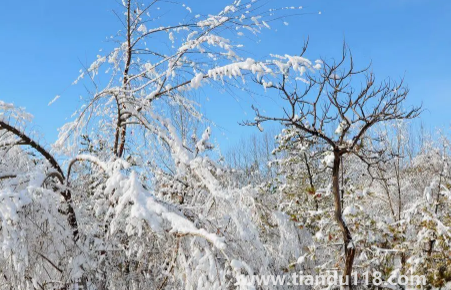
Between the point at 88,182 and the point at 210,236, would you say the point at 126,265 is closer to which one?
the point at 88,182

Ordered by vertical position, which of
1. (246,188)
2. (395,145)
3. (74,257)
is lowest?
(74,257)

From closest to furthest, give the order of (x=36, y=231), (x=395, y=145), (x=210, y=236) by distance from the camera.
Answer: (x=210, y=236), (x=36, y=231), (x=395, y=145)

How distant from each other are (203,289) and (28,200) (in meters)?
1.23

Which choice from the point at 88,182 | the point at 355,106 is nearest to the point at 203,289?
the point at 88,182

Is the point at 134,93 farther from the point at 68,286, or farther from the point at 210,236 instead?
the point at 210,236

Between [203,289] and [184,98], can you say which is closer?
[203,289]

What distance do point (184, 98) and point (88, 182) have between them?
4.40ft

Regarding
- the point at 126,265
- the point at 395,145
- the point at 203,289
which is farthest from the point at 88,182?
the point at 395,145

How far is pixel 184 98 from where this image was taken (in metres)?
4.28

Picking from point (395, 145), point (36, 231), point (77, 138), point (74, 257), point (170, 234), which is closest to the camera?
point (170, 234)

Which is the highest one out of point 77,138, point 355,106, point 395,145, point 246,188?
point 395,145

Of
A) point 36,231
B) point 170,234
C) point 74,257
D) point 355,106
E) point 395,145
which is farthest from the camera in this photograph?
point 395,145

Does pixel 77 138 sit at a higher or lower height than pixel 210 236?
higher

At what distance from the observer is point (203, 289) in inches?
88.2
